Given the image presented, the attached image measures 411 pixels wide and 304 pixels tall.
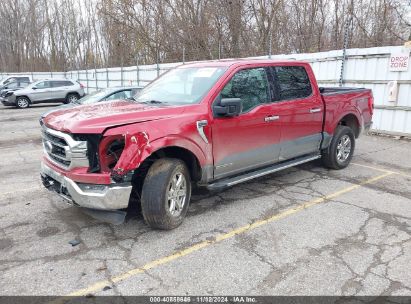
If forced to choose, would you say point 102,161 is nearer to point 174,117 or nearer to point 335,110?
point 174,117

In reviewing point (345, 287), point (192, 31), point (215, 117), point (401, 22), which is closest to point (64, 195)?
point (215, 117)

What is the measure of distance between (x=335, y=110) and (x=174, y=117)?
3.40 m

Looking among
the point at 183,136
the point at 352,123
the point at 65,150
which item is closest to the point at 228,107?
the point at 183,136

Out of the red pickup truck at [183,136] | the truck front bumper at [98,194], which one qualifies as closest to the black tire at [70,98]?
the red pickup truck at [183,136]

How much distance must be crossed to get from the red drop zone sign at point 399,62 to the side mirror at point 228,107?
6631mm

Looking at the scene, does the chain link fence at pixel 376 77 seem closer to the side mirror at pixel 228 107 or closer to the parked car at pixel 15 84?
the side mirror at pixel 228 107

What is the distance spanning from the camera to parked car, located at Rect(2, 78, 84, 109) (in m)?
20.6

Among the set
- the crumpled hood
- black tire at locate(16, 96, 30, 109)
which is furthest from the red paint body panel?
black tire at locate(16, 96, 30, 109)

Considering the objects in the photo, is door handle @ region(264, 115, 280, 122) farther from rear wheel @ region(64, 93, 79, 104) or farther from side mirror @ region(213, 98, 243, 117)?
rear wheel @ region(64, 93, 79, 104)

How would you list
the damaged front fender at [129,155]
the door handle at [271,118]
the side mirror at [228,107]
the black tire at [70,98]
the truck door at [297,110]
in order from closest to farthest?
the damaged front fender at [129,155] → the side mirror at [228,107] → the door handle at [271,118] → the truck door at [297,110] → the black tire at [70,98]

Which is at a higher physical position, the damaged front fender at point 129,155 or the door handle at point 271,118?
the door handle at point 271,118

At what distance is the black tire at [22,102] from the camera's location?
809 inches

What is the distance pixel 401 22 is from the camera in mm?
15203

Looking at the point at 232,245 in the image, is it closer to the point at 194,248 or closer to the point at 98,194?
the point at 194,248
